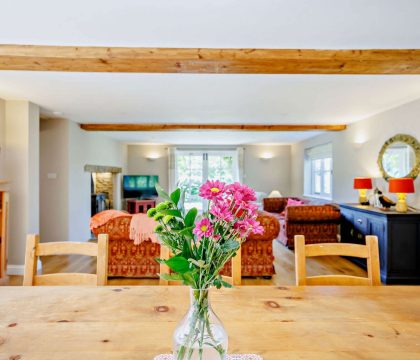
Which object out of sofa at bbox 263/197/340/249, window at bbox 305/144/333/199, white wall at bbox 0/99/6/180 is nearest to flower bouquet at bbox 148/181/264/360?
white wall at bbox 0/99/6/180

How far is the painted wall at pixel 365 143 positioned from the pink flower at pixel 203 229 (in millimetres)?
4302

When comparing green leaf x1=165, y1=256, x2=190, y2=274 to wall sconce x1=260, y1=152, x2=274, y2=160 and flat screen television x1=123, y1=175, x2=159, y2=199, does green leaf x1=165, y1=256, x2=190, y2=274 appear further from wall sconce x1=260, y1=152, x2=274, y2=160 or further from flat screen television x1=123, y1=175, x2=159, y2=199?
wall sconce x1=260, y1=152, x2=274, y2=160

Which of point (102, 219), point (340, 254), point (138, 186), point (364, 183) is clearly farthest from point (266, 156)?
point (340, 254)

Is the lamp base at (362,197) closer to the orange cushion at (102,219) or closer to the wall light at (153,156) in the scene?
the orange cushion at (102,219)

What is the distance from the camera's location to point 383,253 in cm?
368

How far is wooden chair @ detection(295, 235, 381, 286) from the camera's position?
58.9 inches

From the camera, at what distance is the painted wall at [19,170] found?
156 inches

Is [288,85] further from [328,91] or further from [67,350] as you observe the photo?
[67,350]

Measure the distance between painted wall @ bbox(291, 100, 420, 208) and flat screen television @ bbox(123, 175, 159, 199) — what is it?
4789 mm

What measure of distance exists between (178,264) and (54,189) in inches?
199

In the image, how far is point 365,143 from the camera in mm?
5145

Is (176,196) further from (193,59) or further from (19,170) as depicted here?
(19,170)

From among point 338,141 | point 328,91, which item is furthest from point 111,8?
point 338,141

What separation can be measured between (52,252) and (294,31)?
216cm
